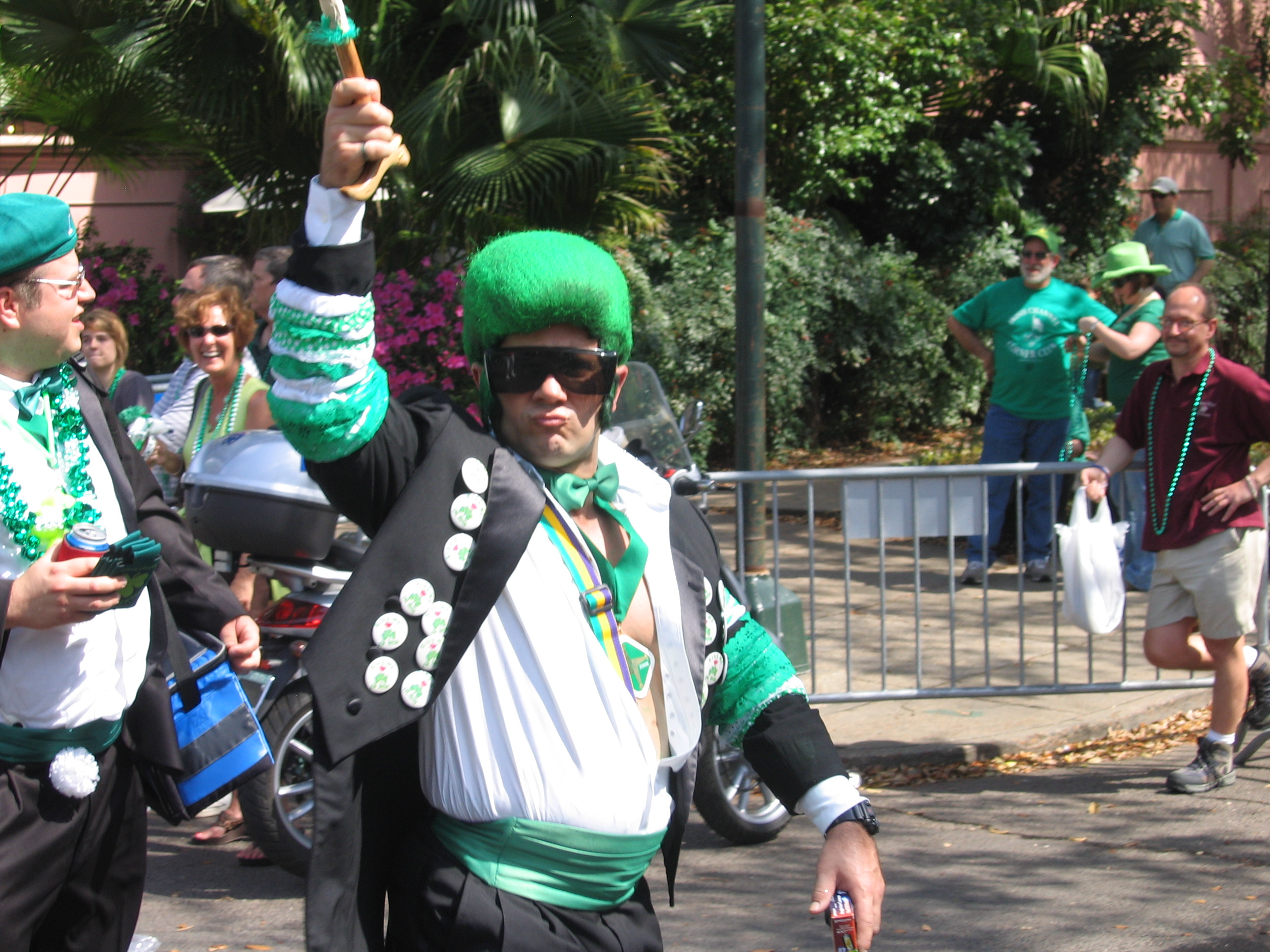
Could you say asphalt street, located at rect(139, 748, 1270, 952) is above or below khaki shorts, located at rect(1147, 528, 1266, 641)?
below

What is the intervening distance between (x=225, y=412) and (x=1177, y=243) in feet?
23.4

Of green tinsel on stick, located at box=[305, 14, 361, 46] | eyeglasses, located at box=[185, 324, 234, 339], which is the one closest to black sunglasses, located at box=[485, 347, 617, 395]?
green tinsel on stick, located at box=[305, 14, 361, 46]

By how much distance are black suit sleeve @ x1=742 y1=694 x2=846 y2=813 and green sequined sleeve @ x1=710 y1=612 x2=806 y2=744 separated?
0.05 ft

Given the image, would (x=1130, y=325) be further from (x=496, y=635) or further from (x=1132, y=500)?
(x=496, y=635)

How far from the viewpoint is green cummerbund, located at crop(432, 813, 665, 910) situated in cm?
191

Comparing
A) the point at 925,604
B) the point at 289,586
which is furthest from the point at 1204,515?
the point at 289,586

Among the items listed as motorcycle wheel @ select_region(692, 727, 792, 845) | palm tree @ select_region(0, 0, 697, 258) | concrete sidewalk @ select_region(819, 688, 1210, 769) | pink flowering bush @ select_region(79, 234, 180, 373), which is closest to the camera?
motorcycle wheel @ select_region(692, 727, 792, 845)

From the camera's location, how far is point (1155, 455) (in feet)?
17.5

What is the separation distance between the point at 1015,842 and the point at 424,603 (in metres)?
3.57

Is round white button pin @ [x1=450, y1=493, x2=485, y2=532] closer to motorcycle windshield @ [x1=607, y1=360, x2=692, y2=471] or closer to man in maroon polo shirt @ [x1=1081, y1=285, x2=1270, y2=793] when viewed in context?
motorcycle windshield @ [x1=607, y1=360, x2=692, y2=471]

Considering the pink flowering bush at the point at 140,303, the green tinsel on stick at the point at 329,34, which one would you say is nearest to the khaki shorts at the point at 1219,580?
the green tinsel on stick at the point at 329,34

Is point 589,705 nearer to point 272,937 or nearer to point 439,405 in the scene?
point 439,405

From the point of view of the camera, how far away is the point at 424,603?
1827mm

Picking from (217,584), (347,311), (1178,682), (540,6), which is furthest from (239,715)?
(540,6)
